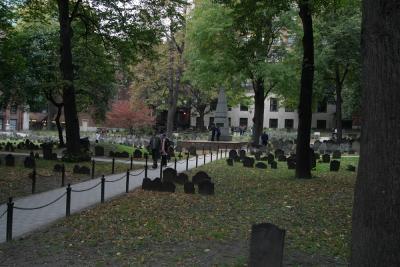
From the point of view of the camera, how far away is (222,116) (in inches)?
1583

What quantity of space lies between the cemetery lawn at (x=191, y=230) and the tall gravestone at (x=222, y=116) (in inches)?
1045

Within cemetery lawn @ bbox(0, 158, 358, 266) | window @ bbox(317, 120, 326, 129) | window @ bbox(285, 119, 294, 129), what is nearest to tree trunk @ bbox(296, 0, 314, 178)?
cemetery lawn @ bbox(0, 158, 358, 266)

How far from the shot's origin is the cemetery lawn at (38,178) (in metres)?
13.8

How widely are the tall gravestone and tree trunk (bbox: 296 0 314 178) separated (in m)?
23.5

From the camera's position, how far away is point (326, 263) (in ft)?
22.5

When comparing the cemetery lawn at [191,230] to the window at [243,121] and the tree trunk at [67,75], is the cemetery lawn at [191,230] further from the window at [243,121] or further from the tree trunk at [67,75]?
the window at [243,121]

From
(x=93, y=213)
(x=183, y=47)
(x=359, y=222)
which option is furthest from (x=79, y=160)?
(x=183, y=47)

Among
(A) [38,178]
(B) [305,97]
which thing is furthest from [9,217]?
(B) [305,97]

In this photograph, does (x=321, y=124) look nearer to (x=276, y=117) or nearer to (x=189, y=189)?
(x=276, y=117)

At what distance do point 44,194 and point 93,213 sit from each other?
3.49m

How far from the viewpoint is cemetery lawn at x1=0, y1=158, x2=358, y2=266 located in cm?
726

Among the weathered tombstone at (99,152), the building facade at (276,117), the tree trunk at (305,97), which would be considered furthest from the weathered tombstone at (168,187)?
the building facade at (276,117)

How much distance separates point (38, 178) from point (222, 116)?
25.1m

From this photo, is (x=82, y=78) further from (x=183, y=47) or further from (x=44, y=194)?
(x=44, y=194)
